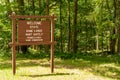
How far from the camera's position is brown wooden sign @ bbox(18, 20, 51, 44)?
1364 centimetres

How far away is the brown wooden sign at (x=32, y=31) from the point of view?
13.6 m

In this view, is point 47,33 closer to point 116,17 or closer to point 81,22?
point 116,17

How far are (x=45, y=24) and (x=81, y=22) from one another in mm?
29170

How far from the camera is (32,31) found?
45.2 feet

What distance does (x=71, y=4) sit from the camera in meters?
36.3

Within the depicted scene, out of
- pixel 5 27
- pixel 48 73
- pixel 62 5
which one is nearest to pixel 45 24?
pixel 48 73

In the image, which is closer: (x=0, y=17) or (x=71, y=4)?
(x=0, y=17)

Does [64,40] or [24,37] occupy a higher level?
[24,37]

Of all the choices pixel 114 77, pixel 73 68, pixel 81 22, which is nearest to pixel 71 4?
pixel 81 22

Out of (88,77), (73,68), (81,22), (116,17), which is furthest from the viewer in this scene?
(81,22)

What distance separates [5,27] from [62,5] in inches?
515

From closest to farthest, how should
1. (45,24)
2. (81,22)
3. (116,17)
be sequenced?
(45,24) → (116,17) → (81,22)

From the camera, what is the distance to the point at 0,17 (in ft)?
77.9

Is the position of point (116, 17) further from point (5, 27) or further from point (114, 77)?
point (114, 77)
